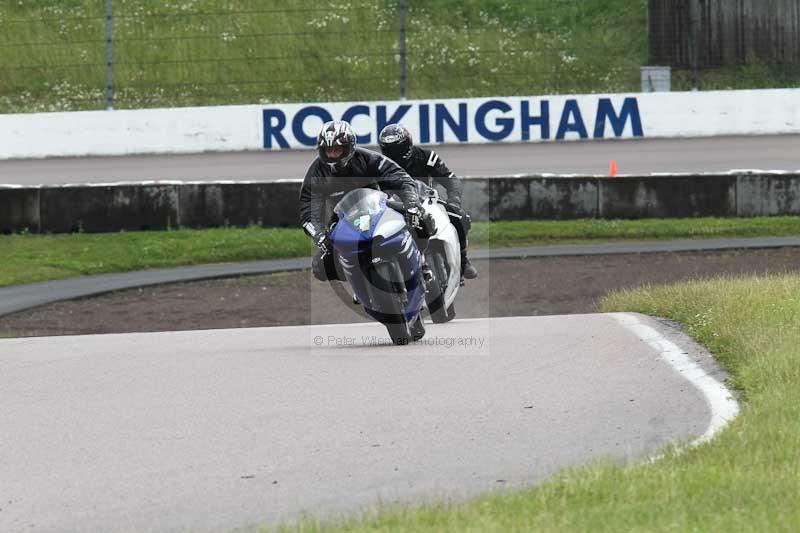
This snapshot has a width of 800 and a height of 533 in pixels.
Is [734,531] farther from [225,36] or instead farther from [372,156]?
[225,36]

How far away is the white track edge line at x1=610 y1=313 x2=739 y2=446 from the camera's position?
6.27 m

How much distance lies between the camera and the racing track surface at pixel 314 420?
5.37m

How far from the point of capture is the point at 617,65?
98.4 ft

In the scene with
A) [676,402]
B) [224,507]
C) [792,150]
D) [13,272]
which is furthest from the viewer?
[792,150]

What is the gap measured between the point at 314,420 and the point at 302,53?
24332mm

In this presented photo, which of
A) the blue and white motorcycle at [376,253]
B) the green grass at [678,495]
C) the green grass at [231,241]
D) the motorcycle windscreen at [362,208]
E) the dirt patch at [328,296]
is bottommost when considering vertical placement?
the dirt patch at [328,296]

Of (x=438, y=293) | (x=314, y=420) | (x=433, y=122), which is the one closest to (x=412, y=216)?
(x=438, y=293)

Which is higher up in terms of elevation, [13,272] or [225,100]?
[225,100]

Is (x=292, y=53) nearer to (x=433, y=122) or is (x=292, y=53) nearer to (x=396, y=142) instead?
(x=433, y=122)

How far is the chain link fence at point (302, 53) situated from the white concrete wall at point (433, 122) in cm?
116

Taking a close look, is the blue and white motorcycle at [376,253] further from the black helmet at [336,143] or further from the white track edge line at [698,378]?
the white track edge line at [698,378]

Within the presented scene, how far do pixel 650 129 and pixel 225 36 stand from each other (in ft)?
28.2

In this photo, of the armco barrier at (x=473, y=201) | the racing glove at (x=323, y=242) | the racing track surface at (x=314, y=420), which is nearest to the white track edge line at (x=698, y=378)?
the racing track surface at (x=314, y=420)

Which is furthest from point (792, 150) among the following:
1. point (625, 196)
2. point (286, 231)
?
point (286, 231)
